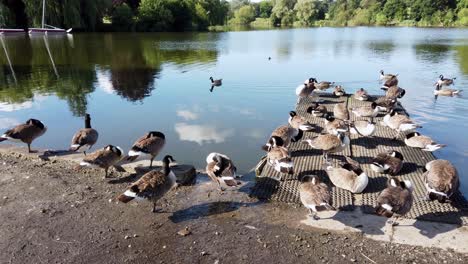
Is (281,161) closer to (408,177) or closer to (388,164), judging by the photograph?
(388,164)

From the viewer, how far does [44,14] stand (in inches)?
1922

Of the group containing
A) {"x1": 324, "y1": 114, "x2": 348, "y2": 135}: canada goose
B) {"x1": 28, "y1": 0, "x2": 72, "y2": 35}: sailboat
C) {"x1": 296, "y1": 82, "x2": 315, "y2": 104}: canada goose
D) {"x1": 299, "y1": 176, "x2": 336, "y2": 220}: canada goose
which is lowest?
{"x1": 299, "y1": 176, "x2": 336, "y2": 220}: canada goose

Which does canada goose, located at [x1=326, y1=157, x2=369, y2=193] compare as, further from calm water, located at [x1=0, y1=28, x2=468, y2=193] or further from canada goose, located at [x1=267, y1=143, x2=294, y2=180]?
calm water, located at [x1=0, y1=28, x2=468, y2=193]

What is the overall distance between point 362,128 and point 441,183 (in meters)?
3.72

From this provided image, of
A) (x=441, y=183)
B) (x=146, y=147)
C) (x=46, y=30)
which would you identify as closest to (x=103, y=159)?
(x=146, y=147)

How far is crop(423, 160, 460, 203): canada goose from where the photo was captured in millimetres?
6266

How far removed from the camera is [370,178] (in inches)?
294

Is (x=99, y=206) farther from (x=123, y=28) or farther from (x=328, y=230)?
(x=123, y=28)

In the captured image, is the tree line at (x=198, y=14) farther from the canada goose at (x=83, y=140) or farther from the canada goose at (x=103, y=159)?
the canada goose at (x=103, y=159)

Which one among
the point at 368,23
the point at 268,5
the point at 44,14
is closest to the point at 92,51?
the point at 44,14

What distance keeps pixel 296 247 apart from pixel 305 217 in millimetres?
833

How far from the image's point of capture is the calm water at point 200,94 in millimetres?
11273

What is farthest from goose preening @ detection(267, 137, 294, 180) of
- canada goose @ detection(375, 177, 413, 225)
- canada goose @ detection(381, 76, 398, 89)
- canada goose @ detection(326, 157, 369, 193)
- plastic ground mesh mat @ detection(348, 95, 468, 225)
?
canada goose @ detection(381, 76, 398, 89)

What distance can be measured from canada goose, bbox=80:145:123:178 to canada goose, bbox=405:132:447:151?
6479 mm
